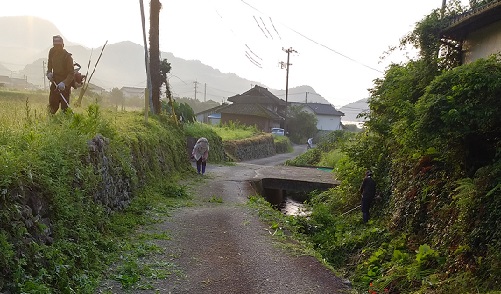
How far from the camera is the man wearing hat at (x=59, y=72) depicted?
33.7ft

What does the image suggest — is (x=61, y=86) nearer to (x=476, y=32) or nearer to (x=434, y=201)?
(x=434, y=201)

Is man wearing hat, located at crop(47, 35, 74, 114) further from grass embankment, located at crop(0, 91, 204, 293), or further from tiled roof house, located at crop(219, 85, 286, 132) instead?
tiled roof house, located at crop(219, 85, 286, 132)

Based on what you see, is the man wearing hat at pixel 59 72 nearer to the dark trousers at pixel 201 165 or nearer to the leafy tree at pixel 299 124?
the dark trousers at pixel 201 165

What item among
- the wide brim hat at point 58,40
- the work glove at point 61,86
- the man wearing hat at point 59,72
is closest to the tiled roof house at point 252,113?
the man wearing hat at point 59,72

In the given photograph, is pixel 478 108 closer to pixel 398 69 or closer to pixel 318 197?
pixel 398 69

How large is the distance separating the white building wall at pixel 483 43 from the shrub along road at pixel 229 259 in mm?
7241

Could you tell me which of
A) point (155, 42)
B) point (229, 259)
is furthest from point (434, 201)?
point (155, 42)

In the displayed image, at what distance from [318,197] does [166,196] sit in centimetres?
598

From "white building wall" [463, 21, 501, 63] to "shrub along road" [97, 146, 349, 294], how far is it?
724 centimetres

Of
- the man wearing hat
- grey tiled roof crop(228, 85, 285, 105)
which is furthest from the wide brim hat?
grey tiled roof crop(228, 85, 285, 105)

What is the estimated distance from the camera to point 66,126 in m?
8.54

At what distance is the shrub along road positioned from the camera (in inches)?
263

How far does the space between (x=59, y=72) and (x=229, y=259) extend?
6.31 m

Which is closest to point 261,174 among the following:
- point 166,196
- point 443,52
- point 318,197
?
point 318,197
